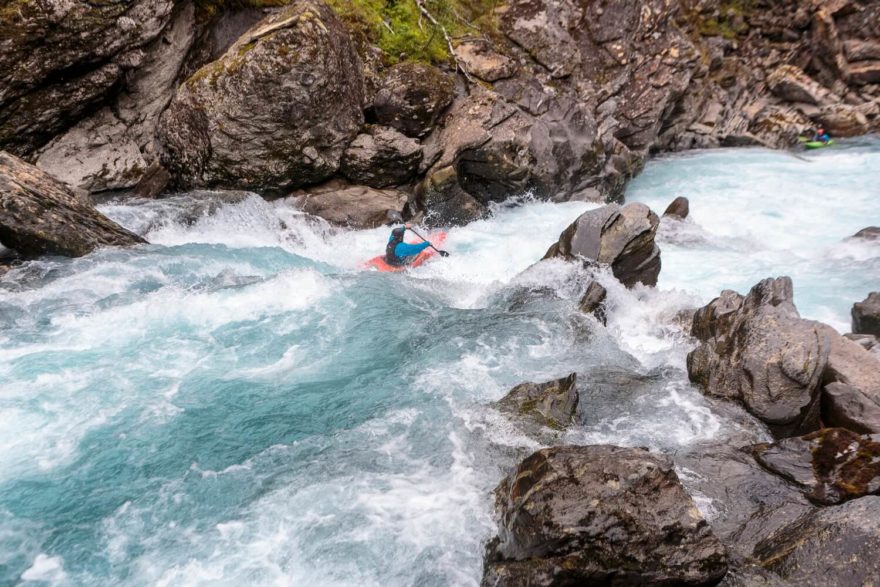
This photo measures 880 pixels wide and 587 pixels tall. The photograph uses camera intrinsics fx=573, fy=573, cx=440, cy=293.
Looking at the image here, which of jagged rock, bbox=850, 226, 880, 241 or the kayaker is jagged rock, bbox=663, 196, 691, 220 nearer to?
jagged rock, bbox=850, 226, 880, 241

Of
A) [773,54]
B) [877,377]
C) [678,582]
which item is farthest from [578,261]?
[773,54]

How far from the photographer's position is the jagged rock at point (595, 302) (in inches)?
336

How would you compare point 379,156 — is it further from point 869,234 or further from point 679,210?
point 869,234

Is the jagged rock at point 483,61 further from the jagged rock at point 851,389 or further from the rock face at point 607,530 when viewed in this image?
the rock face at point 607,530

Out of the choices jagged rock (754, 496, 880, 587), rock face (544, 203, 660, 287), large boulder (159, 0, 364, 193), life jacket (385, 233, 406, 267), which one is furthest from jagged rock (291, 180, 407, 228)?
jagged rock (754, 496, 880, 587)

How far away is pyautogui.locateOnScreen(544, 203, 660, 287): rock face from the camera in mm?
9367

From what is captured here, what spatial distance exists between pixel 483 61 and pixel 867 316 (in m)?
10.5

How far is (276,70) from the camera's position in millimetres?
11602

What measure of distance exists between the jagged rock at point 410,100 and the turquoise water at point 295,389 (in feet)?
10.4

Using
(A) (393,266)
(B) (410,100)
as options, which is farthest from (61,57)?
(A) (393,266)

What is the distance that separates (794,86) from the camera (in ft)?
70.1

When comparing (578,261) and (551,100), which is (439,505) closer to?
(578,261)

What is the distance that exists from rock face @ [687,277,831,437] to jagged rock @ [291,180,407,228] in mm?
7899

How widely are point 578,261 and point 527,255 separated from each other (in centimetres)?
298
